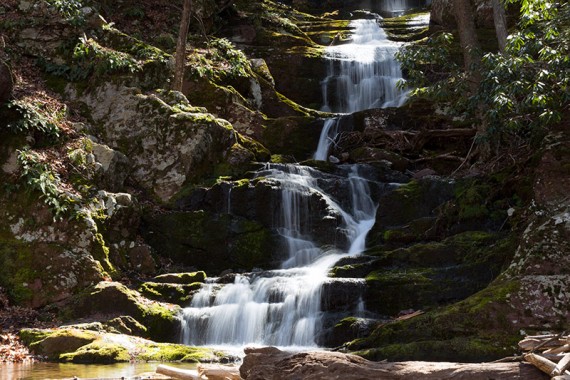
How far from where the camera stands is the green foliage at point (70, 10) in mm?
18609

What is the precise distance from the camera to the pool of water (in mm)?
7766

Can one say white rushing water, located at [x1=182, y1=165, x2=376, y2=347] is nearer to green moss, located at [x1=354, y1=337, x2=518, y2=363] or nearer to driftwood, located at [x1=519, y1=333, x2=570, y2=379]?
green moss, located at [x1=354, y1=337, x2=518, y2=363]

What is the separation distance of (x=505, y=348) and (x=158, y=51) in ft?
47.3

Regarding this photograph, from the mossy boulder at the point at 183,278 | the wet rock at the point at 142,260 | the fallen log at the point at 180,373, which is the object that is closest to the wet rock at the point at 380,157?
the mossy boulder at the point at 183,278

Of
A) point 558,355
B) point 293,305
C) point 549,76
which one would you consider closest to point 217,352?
→ point 293,305

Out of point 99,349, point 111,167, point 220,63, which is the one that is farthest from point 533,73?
point 220,63

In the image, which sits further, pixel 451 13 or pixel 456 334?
pixel 451 13

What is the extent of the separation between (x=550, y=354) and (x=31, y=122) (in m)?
12.4

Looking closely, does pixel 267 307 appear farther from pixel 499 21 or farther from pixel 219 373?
pixel 499 21

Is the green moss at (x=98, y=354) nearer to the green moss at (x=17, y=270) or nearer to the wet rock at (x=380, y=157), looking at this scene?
the green moss at (x=17, y=270)

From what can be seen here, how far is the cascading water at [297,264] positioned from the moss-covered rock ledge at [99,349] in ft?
4.17

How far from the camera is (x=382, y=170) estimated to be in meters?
16.8

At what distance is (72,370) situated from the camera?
849 cm

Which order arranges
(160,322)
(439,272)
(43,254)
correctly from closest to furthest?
(439,272) → (160,322) → (43,254)
